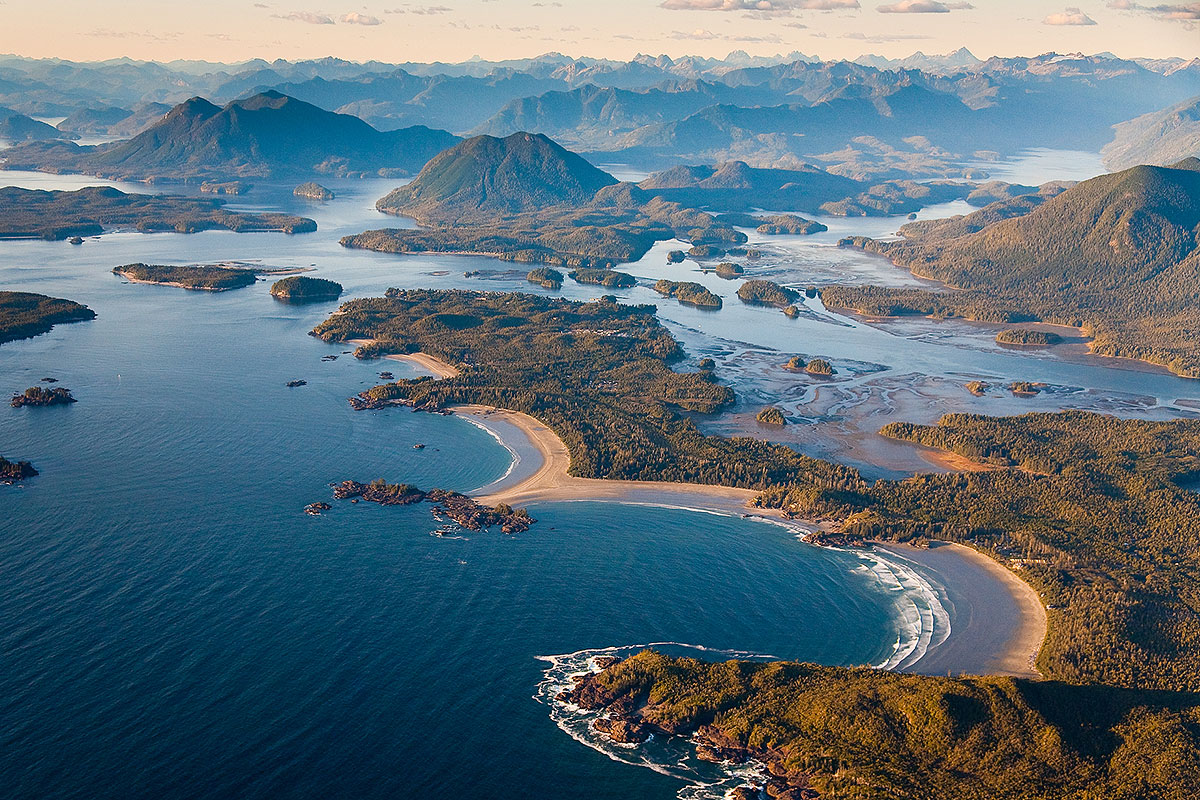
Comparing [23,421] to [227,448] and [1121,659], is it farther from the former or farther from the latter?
[1121,659]

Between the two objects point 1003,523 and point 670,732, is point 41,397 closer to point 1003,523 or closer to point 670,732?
point 670,732

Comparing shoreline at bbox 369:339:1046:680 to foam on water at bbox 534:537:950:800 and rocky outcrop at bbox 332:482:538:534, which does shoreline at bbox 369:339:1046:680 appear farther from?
rocky outcrop at bbox 332:482:538:534

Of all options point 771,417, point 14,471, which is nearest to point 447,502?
point 14,471

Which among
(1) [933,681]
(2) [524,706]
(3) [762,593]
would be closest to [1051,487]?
(3) [762,593]

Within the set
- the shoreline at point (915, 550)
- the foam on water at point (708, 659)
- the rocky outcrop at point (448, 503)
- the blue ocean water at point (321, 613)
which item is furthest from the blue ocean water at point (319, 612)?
the shoreline at point (915, 550)

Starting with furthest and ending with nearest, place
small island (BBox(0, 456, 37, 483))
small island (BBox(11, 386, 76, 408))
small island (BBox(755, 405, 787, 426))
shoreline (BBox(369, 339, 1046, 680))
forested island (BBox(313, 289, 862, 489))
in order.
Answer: small island (BBox(755, 405, 787, 426)) → small island (BBox(11, 386, 76, 408)) → forested island (BBox(313, 289, 862, 489)) → small island (BBox(0, 456, 37, 483)) → shoreline (BBox(369, 339, 1046, 680))

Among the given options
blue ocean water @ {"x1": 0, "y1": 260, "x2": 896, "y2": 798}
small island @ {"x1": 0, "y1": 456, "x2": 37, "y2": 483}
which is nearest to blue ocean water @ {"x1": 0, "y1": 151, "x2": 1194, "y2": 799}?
blue ocean water @ {"x1": 0, "y1": 260, "x2": 896, "y2": 798}

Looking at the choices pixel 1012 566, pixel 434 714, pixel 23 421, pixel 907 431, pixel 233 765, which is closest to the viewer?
pixel 233 765
